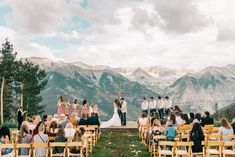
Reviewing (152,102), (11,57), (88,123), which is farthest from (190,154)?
(11,57)

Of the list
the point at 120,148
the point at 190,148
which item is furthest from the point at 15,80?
the point at 190,148

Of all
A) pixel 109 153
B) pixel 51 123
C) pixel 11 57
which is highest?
pixel 11 57

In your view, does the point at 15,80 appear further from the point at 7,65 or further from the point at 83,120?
the point at 83,120

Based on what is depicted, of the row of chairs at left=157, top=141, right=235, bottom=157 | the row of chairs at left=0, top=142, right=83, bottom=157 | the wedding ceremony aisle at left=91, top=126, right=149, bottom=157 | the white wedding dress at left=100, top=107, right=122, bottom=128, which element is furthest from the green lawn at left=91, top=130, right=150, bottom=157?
the white wedding dress at left=100, top=107, right=122, bottom=128

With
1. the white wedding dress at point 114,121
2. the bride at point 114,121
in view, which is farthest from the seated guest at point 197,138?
the white wedding dress at point 114,121

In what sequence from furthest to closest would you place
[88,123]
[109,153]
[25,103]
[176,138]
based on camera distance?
[25,103] → [88,123] → [109,153] → [176,138]

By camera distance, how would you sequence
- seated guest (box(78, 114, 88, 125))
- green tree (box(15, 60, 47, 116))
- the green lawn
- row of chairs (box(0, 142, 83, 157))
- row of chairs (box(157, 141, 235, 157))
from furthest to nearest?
green tree (box(15, 60, 47, 116)) → seated guest (box(78, 114, 88, 125)) → the green lawn → row of chairs (box(157, 141, 235, 157)) → row of chairs (box(0, 142, 83, 157))

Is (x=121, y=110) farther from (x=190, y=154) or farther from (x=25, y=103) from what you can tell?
(x=25, y=103)

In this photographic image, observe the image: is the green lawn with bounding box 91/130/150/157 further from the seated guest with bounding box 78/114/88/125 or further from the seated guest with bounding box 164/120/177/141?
the seated guest with bounding box 164/120/177/141

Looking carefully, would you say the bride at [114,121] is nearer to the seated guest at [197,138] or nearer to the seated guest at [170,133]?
the seated guest at [170,133]

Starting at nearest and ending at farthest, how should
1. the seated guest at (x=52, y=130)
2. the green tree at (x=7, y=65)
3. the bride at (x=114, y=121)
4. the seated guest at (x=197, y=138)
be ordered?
the seated guest at (x=197, y=138)
the seated guest at (x=52, y=130)
the bride at (x=114, y=121)
the green tree at (x=7, y=65)

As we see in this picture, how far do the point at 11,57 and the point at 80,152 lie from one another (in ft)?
195

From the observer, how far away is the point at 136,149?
1848 centimetres

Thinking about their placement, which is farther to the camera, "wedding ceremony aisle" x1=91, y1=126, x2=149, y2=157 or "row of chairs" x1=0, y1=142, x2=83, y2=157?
"wedding ceremony aisle" x1=91, y1=126, x2=149, y2=157
